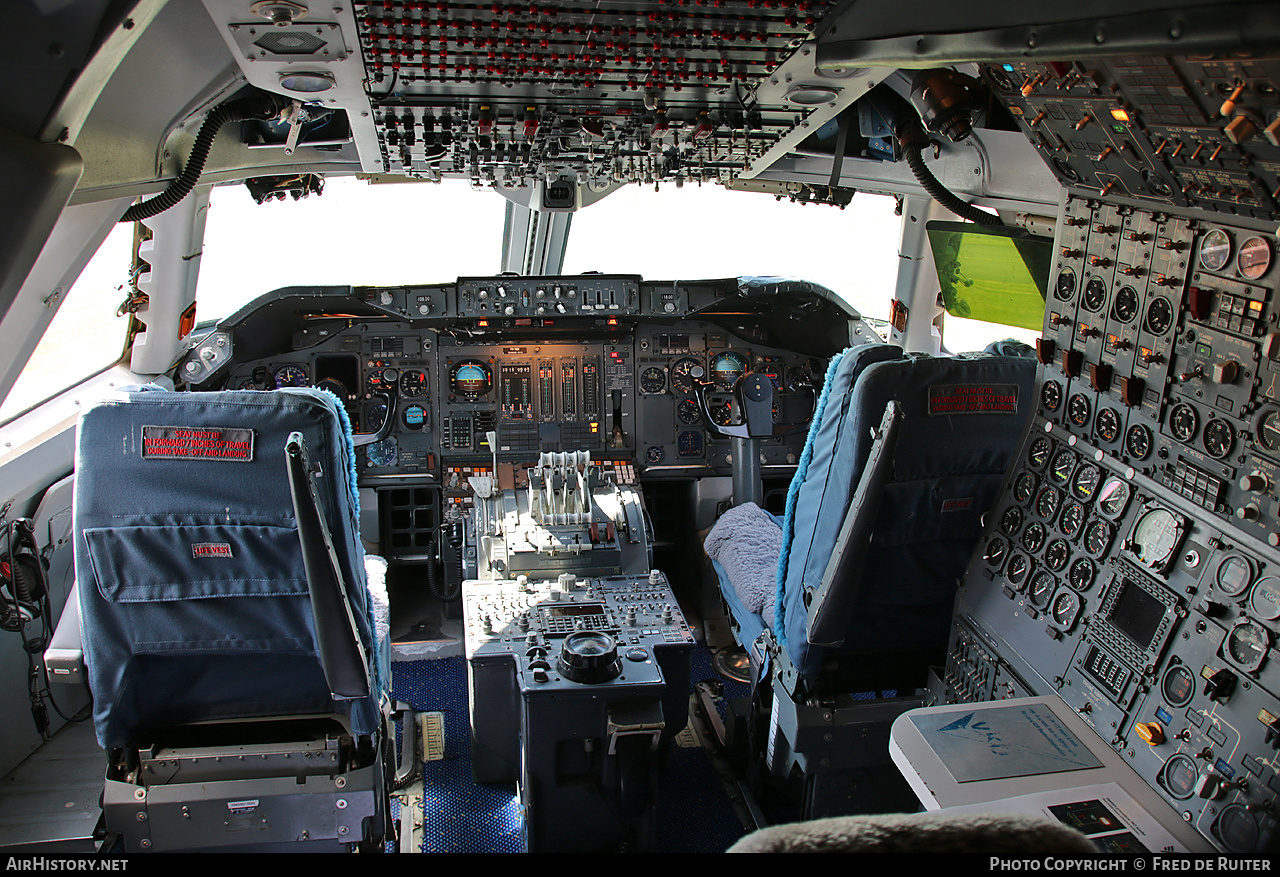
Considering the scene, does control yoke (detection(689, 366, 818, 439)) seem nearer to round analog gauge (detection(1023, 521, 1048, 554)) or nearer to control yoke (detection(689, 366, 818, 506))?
control yoke (detection(689, 366, 818, 506))

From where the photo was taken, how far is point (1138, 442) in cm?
190

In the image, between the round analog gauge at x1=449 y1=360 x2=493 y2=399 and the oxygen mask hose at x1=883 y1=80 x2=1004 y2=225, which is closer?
the oxygen mask hose at x1=883 y1=80 x2=1004 y2=225

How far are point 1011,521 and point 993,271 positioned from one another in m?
1.28

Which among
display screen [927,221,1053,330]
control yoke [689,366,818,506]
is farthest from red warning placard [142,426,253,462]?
control yoke [689,366,818,506]

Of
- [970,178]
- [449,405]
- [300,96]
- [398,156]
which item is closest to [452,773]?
[449,405]

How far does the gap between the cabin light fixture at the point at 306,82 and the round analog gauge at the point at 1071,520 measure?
1908 mm

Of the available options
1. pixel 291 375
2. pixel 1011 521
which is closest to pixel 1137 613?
pixel 1011 521

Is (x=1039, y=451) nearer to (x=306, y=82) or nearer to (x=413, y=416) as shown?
(x=306, y=82)

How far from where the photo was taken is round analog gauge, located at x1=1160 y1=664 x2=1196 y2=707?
162cm

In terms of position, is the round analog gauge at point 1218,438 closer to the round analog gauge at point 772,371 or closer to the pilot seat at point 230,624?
the pilot seat at point 230,624

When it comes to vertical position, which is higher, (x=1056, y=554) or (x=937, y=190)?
(x=937, y=190)

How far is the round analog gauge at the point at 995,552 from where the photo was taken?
2273 millimetres

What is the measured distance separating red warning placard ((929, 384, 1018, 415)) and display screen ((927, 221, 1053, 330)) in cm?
73

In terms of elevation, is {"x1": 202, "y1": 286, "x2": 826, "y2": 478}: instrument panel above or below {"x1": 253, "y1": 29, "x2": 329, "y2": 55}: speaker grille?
below
